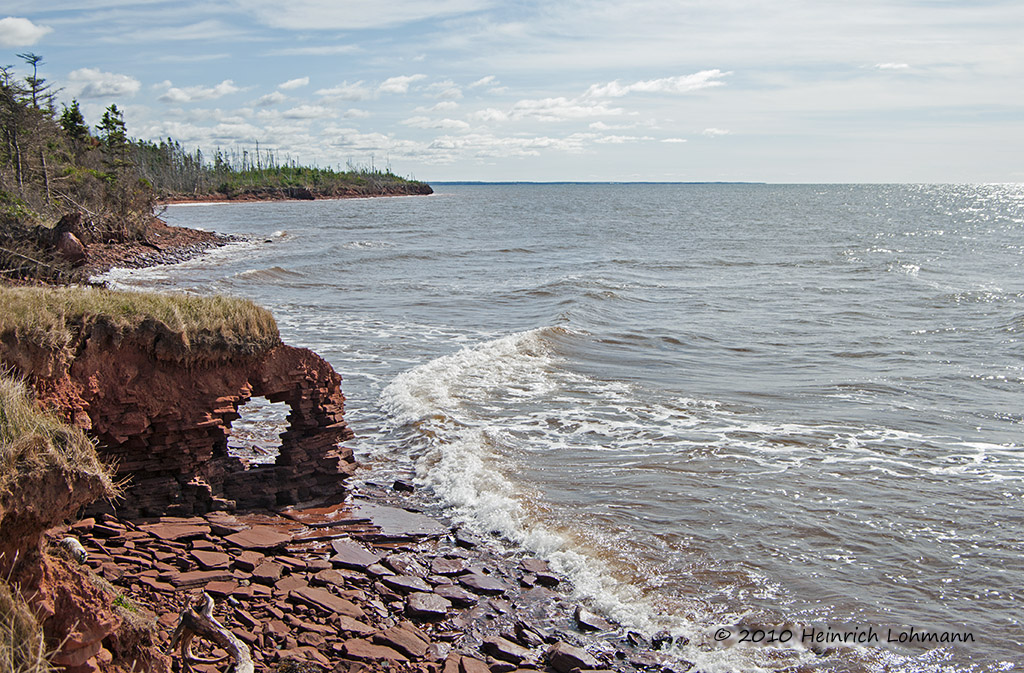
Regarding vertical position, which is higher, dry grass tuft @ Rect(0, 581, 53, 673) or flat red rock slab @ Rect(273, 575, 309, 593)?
dry grass tuft @ Rect(0, 581, 53, 673)

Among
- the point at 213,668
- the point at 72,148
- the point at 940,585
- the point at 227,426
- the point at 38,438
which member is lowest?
the point at 940,585

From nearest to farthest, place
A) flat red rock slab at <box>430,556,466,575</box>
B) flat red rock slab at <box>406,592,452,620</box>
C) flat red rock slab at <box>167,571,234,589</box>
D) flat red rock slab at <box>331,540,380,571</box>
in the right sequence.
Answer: flat red rock slab at <box>167,571,234,589</box> < flat red rock slab at <box>406,592,452,620</box> < flat red rock slab at <box>331,540,380,571</box> < flat red rock slab at <box>430,556,466,575</box>

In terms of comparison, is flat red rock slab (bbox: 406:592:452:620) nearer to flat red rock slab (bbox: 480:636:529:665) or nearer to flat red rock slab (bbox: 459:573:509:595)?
flat red rock slab (bbox: 459:573:509:595)

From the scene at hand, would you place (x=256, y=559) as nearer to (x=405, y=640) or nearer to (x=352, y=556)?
(x=352, y=556)

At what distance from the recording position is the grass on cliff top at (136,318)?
25.8 feet

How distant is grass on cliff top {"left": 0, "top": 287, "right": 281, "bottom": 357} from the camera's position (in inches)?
309

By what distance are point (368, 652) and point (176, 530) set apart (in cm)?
306

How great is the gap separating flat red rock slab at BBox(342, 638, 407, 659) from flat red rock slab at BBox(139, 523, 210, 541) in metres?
2.63

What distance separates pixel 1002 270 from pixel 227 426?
43.7 metres

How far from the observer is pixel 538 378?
60.3 feet

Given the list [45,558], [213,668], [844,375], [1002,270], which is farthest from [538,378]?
[1002,270]

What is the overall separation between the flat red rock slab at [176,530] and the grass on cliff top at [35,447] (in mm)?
3593

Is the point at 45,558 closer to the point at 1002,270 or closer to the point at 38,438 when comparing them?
the point at 38,438

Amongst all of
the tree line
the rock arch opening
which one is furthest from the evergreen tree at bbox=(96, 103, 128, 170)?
the rock arch opening
